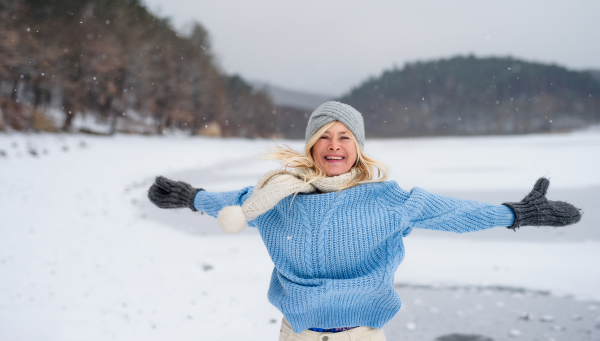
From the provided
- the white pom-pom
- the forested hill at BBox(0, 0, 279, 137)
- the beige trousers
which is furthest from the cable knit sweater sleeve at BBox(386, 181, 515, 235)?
the forested hill at BBox(0, 0, 279, 137)

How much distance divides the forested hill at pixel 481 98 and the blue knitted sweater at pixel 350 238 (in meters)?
12.3

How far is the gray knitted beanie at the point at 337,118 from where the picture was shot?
150cm

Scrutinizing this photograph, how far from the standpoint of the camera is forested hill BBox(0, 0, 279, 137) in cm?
1373

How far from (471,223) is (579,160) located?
1417cm

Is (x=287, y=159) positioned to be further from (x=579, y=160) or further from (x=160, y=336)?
(x=579, y=160)

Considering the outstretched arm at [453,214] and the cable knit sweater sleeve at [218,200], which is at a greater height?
the outstretched arm at [453,214]

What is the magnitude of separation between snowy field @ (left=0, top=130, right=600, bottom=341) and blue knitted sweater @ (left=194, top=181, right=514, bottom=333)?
417 mm

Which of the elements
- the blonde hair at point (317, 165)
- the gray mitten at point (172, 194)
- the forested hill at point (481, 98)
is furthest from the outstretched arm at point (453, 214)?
the forested hill at point (481, 98)

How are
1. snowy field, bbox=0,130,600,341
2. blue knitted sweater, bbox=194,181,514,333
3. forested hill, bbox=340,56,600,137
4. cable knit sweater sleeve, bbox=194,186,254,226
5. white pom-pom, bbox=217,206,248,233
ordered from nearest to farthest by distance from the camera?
1. white pom-pom, bbox=217,206,248,233
2. blue knitted sweater, bbox=194,181,514,333
3. cable knit sweater sleeve, bbox=194,186,254,226
4. snowy field, bbox=0,130,600,341
5. forested hill, bbox=340,56,600,137

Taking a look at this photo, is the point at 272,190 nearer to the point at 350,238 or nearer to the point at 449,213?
the point at 350,238

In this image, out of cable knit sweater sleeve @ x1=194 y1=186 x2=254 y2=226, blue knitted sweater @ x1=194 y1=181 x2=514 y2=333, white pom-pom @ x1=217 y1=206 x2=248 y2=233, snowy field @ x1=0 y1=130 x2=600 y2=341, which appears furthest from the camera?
snowy field @ x1=0 y1=130 x2=600 y2=341

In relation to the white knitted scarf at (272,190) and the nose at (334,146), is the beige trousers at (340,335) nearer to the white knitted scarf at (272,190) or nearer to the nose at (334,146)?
the white knitted scarf at (272,190)

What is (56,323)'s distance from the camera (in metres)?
2.89

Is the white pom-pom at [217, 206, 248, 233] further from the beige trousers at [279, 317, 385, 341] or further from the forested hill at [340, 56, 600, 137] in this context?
the forested hill at [340, 56, 600, 137]
